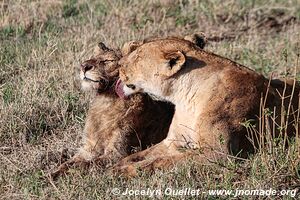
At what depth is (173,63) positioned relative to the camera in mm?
6238

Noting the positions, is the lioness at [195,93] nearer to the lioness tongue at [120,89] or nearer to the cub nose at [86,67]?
the lioness tongue at [120,89]

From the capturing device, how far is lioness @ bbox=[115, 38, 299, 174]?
6180 millimetres

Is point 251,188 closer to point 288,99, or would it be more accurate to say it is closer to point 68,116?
point 288,99

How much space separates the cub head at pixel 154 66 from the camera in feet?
20.4

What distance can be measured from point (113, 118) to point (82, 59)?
2.25 metres

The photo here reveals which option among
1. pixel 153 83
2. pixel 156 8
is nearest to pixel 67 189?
pixel 153 83

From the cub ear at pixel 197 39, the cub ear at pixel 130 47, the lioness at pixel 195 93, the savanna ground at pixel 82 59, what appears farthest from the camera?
the cub ear at pixel 197 39

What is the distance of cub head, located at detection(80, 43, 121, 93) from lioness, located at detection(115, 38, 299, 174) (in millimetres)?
308

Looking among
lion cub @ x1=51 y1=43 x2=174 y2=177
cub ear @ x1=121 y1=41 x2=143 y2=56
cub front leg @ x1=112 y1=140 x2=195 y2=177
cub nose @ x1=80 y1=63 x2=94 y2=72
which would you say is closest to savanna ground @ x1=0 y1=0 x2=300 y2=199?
cub front leg @ x1=112 y1=140 x2=195 y2=177

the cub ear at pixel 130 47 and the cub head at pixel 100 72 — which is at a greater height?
the cub ear at pixel 130 47

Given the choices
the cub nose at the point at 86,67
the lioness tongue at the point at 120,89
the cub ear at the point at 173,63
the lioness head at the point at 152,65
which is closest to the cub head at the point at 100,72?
the cub nose at the point at 86,67

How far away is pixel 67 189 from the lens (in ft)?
19.3

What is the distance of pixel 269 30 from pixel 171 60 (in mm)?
5029

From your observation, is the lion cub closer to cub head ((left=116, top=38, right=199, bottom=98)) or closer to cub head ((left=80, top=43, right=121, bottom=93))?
cub head ((left=80, top=43, right=121, bottom=93))
